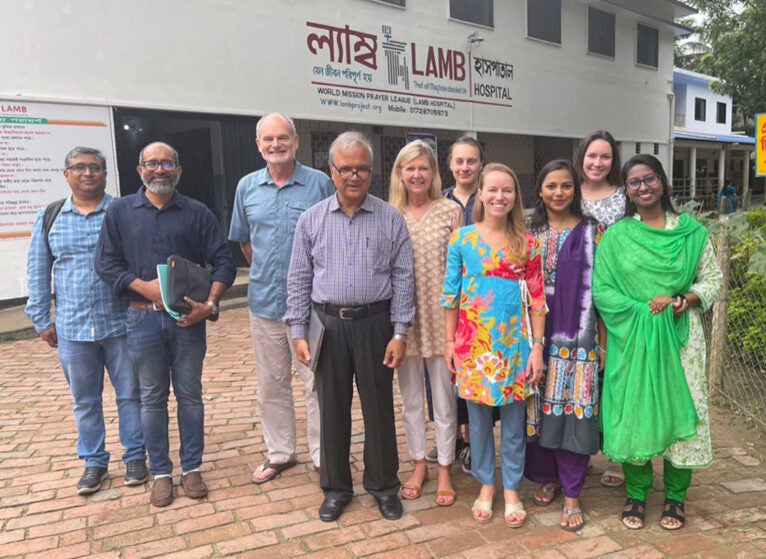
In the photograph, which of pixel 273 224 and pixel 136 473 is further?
pixel 136 473

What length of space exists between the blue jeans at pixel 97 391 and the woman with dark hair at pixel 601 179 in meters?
2.78

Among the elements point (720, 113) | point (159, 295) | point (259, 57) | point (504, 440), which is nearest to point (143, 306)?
point (159, 295)

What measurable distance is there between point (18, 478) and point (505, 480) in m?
2.92

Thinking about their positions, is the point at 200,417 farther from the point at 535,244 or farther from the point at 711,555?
the point at 711,555

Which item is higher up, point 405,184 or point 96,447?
point 405,184

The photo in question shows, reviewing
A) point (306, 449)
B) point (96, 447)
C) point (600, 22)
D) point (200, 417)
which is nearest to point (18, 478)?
point (96, 447)

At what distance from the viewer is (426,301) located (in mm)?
3305

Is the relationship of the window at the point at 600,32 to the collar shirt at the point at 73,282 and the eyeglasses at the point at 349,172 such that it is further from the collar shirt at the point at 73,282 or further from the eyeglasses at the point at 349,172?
the collar shirt at the point at 73,282

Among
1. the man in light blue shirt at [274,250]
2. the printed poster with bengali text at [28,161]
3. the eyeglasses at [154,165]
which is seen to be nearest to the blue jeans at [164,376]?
the man in light blue shirt at [274,250]

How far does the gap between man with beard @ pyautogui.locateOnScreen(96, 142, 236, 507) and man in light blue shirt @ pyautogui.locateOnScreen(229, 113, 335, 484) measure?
0.74 ft

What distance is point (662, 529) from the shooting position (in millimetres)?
2980

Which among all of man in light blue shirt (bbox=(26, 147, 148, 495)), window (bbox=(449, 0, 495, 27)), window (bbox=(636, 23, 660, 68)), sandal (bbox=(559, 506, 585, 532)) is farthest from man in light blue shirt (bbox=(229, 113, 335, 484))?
window (bbox=(636, 23, 660, 68))

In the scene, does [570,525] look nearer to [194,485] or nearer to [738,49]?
[194,485]

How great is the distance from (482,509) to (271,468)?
1.30 metres
